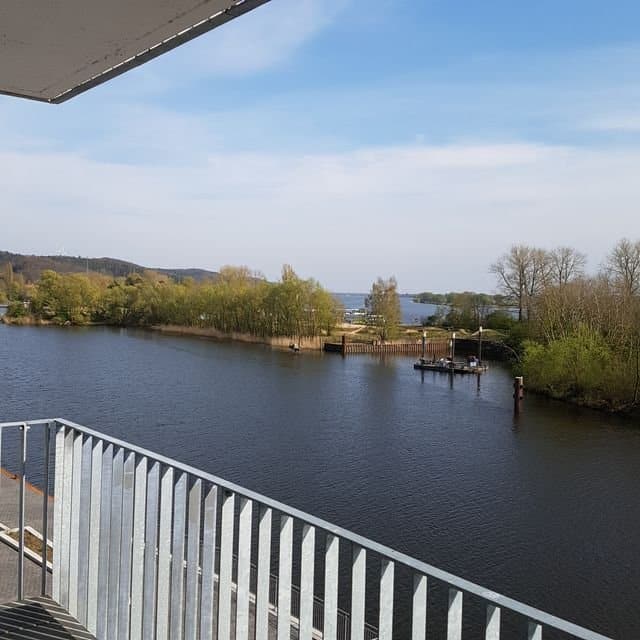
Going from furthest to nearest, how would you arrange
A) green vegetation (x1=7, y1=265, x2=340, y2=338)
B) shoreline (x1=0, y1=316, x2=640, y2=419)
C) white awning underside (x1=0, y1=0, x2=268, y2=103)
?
green vegetation (x1=7, y1=265, x2=340, y2=338), shoreline (x1=0, y1=316, x2=640, y2=419), white awning underside (x1=0, y1=0, x2=268, y2=103)

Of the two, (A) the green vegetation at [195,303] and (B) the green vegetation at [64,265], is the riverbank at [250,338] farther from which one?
(B) the green vegetation at [64,265]

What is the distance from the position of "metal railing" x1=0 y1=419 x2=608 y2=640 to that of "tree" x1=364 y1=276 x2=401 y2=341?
4214 centimetres

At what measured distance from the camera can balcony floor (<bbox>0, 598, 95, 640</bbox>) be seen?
6.74ft

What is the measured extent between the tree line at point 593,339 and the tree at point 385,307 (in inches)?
488

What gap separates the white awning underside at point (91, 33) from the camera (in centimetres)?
154

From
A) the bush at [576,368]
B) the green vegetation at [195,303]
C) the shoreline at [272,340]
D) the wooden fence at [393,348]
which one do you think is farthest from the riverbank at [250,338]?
the bush at [576,368]

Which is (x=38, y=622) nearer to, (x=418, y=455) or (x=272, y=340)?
(x=418, y=455)

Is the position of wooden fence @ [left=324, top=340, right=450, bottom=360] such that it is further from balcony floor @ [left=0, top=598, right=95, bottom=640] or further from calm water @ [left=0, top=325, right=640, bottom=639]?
balcony floor @ [left=0, top=598, right=95, bottom=640]

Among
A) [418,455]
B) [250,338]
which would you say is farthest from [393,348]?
[418,455]

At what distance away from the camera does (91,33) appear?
174 centimetres

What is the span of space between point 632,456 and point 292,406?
9.48 meters

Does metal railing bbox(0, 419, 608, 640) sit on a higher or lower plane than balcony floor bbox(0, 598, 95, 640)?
higher

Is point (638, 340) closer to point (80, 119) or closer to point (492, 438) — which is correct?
point (492, 438)

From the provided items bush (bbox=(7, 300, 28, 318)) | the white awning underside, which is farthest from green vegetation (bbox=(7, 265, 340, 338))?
the white awning underside
